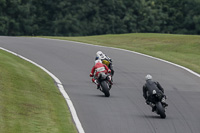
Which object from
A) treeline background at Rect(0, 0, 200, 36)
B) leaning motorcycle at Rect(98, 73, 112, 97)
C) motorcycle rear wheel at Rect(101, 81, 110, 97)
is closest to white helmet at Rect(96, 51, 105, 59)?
leaning motorcycle at Rect(98, 73, 112, 97)

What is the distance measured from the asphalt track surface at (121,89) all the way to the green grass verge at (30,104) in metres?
0.59

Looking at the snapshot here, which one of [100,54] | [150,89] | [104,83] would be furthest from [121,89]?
[150,89]

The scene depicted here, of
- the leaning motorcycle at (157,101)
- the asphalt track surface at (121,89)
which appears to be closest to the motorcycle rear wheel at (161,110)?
the leaning motorcycle at (157,101)

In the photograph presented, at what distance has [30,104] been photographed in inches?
599

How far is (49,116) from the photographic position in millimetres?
14031

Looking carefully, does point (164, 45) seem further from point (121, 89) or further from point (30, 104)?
point (30, 104)

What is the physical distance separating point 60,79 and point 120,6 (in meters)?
64.7

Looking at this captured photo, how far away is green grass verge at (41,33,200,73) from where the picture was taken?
95.2 feet

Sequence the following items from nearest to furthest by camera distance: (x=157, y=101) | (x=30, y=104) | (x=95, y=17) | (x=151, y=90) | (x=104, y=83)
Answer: (x=30, y=104) < (x=157, y=101) < (x=151, y=90) < (x=104, y=83) < (x=95, y=17)

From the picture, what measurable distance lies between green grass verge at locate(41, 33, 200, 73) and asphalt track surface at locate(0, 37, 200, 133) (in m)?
1.82

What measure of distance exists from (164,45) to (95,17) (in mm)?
47443

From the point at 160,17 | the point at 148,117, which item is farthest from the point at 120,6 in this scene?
the point at 148,117

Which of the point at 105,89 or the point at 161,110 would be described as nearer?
the point at 161,110

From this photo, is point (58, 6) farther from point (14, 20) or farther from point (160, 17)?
point (160, 17)
